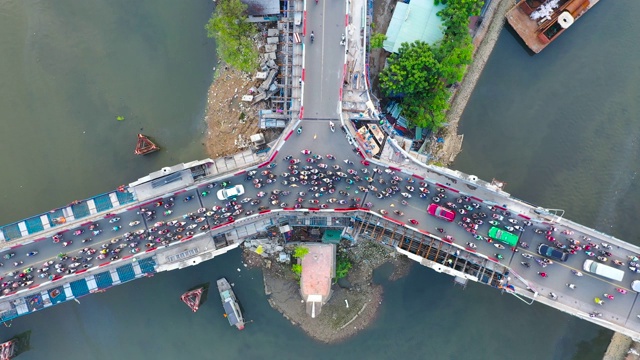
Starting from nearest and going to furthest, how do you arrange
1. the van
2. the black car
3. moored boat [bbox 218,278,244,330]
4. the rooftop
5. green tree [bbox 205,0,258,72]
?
the van < the black car < green tree [bbox 205,0,258,72] < the rooftop < moored boat [bbox 218,278,244,330]

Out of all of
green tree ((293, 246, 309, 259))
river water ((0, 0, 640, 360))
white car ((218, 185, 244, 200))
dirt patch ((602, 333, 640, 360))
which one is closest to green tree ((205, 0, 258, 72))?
river water ((0, 0, 640, 360))

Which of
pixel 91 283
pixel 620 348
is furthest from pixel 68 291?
pixel 620 348

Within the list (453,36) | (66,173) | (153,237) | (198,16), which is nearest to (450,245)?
(453,36)

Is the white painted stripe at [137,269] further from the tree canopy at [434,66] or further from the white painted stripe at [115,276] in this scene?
the tree canopy at [434,66]

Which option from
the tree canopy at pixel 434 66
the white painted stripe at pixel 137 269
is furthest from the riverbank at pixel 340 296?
the tree canopy at pixel 434 66

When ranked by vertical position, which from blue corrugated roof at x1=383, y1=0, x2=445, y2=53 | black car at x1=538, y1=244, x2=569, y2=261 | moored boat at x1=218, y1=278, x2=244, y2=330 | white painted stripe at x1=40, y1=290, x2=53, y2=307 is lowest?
moored boat at x1=218, y1=278, x2=244, y2=330

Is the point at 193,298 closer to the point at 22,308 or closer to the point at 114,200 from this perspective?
the point at 114,200

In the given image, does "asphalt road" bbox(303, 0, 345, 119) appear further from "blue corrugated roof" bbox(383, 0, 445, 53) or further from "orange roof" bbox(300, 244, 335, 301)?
"orange roof" bbox(300, 244, 335, 301)

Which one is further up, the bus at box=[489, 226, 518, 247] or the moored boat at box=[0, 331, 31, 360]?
the bus at box=[489, 226, 518, 247]
